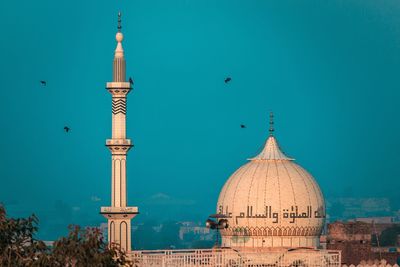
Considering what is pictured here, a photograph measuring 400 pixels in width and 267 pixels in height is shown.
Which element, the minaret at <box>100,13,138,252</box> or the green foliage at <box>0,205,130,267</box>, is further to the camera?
the minaret at <box>100,13,138,252</box>

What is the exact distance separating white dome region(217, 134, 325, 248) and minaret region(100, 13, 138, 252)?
531cm

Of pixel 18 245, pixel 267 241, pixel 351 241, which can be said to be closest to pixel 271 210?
pixel 267 241

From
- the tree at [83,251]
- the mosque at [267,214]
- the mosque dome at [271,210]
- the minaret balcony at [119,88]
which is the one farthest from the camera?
the mosque dome at [271,210]

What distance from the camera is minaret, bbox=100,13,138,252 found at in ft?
266

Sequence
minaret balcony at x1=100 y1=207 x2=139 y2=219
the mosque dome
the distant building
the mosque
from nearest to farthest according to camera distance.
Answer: minaret balcony at x1=100 y1=207 x2=139 y2=219, the mosque, the mosque dome, the distant building

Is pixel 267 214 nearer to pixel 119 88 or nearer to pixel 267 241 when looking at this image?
pixel 267 241

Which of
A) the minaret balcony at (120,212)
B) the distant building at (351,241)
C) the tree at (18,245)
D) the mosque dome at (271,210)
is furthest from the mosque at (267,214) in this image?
the tree at (18,245)

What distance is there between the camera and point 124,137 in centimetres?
8175

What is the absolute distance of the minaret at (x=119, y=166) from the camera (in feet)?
266

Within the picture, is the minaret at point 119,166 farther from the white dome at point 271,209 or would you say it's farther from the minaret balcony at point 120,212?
the white dome at point 271,209

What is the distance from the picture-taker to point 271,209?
8488cm

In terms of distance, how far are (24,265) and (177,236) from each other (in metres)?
94.5

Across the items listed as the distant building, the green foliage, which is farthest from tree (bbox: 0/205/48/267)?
the distant building

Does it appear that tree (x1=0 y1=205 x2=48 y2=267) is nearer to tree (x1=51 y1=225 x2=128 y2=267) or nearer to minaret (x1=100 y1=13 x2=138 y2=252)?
tree (x1=51 y1=225 x2=128 y2=267)
